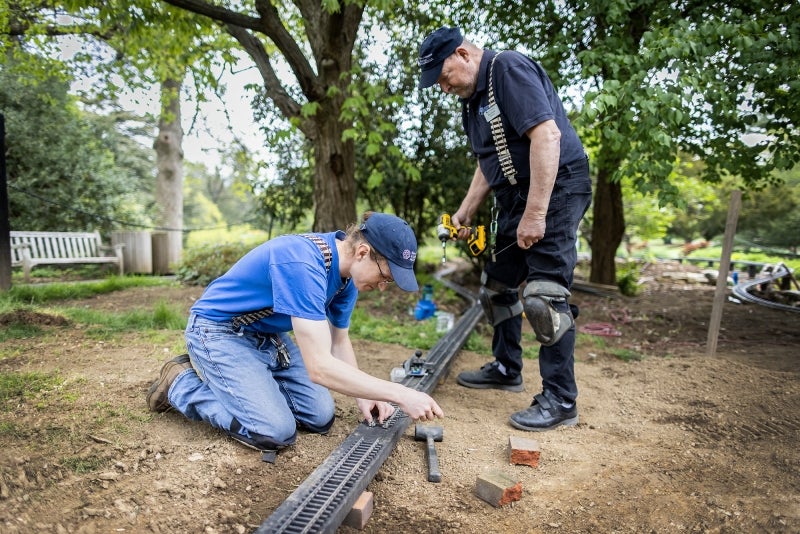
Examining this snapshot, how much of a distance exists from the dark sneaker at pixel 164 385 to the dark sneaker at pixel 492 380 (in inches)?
67.0

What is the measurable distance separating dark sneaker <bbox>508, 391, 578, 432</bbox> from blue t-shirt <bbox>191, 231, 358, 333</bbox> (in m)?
1.05

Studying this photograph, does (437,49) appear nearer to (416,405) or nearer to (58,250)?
(416,405)

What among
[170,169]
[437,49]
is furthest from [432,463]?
[170,169]

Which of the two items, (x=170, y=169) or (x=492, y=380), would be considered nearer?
(x=492, y=380)

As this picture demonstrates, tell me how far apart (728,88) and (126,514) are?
4932mm

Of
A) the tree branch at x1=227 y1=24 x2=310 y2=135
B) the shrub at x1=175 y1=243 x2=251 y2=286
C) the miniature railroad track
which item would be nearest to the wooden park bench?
the shrub at x1=175 y1=243 x2=251 y2=286

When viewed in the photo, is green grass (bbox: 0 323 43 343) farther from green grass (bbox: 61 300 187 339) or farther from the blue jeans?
the blue jeans

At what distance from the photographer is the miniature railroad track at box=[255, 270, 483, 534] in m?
1.56

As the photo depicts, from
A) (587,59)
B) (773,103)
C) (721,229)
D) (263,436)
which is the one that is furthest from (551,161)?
(721,229)

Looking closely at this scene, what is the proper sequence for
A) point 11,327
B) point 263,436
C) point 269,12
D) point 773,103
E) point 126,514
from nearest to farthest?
point 126,514 → point 263,436 → point 11,327 → point 773,103 → point 269,12

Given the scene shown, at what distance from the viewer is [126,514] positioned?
5.63ft

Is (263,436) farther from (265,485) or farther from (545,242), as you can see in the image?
(545,242)

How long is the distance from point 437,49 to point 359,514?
2.14m

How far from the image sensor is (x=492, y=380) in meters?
3.28
